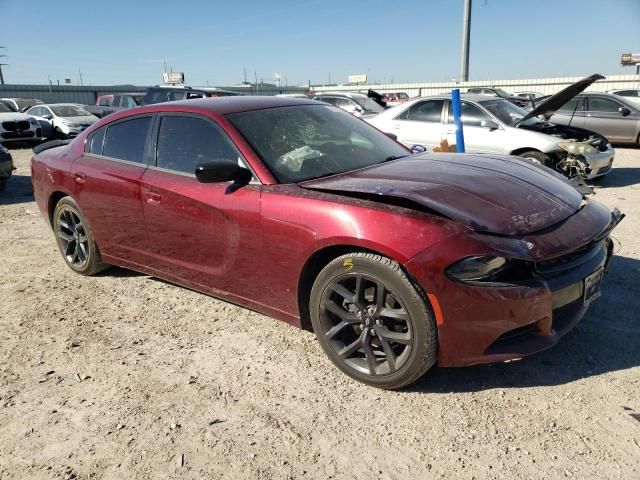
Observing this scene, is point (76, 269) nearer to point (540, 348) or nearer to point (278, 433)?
point (278, 433)

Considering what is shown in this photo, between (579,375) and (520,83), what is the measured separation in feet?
110

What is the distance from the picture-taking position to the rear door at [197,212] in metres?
3.09

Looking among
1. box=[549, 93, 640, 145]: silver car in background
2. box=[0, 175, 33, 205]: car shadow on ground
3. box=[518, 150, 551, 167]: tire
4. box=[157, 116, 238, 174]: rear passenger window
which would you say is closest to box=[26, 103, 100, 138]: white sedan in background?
box=[0, 175, 33, 205]: car shadow on ground

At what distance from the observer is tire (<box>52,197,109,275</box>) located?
4.38 m

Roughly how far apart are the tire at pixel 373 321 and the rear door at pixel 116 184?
1.76 metres

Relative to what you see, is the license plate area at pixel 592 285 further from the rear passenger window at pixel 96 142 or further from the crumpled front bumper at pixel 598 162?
the crumpled front bumper at pixel 598 162

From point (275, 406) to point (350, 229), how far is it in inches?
40.0

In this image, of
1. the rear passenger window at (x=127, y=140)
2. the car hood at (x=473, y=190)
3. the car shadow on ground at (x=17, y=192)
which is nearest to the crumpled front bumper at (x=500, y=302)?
the car hood at (x=473, y=190)

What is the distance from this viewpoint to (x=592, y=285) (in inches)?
106

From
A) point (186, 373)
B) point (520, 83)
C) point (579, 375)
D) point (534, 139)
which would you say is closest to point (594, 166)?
point (534, 139)

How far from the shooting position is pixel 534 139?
7.68 metres

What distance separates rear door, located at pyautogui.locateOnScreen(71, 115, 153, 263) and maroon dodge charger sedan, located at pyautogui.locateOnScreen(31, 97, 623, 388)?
0.02 metres

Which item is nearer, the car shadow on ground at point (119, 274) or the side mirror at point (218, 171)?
the side mirror at point (218, 171)

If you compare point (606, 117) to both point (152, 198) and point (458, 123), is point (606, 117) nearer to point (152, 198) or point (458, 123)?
point (458, 123)
